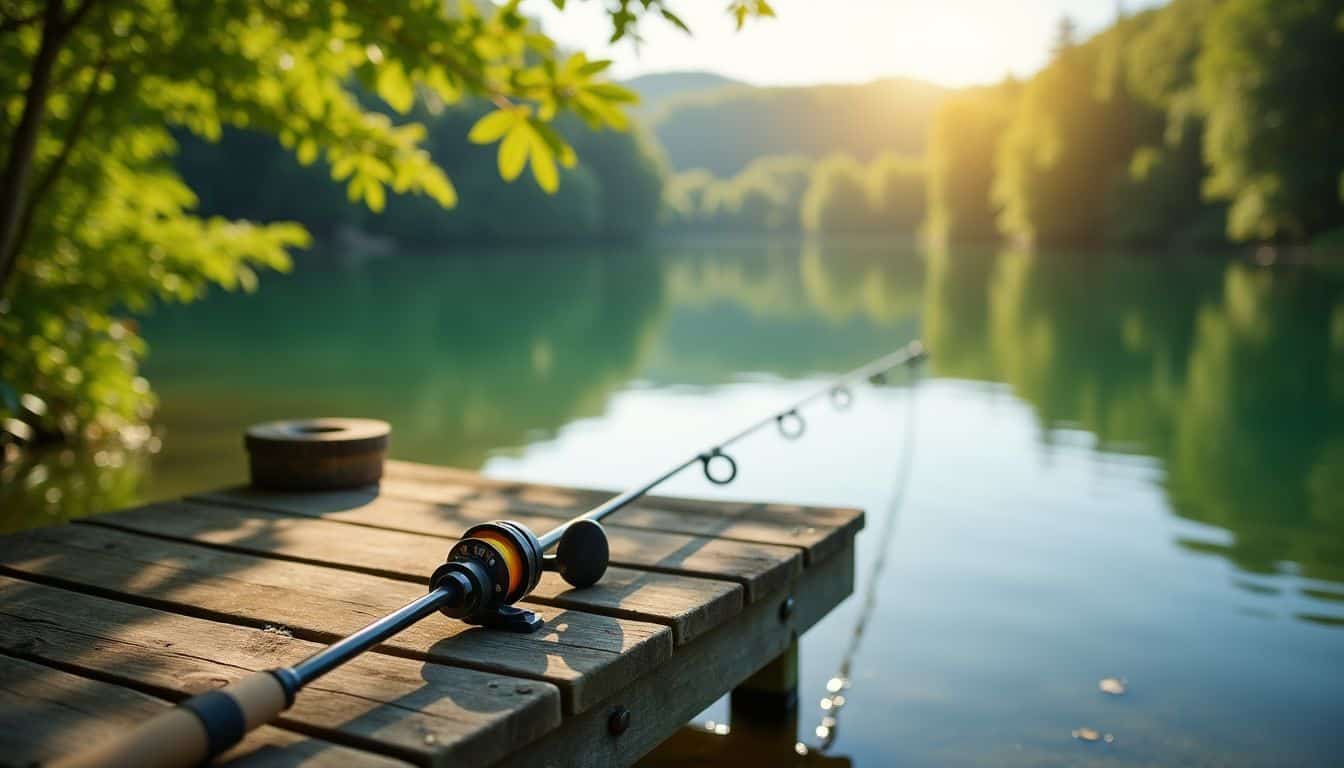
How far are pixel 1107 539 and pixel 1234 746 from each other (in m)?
2.59

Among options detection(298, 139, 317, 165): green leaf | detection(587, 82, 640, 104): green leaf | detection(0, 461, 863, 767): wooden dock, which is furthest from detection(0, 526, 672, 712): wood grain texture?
detection(298, 139, 317, 165): green leaf

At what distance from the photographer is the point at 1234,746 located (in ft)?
12.4

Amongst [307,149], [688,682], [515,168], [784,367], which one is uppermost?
[307,149]

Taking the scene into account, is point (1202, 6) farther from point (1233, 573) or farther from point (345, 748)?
point (345, 748)

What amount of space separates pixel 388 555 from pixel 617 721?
3.44ft

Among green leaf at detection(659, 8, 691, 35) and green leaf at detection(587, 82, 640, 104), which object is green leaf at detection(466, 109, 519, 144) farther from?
green leaf at detection(659, 8, 691, 35)

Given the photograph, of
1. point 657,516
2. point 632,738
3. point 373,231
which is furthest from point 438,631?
point 373,231

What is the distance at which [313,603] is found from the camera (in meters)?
2.73

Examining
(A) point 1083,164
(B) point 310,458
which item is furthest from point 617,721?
(A) point 1083,164

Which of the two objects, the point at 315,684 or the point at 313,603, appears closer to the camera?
the point at 315,684

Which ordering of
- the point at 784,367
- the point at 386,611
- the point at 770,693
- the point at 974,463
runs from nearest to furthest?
the point at 386,611 < the point at 770,693 < the point at 974,463 < the point at 784,367

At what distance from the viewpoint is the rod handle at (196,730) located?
64.8 inches

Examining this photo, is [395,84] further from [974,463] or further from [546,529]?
[974,463]

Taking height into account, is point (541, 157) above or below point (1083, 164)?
below
